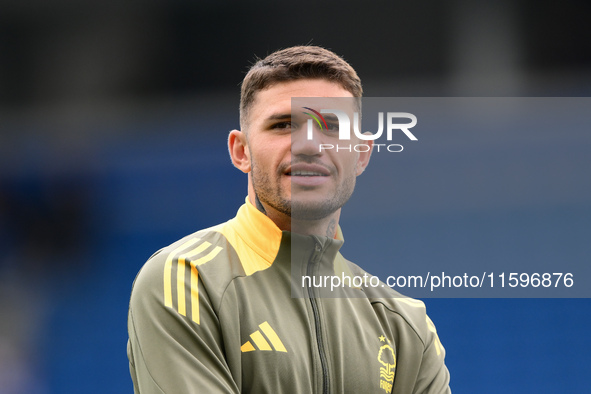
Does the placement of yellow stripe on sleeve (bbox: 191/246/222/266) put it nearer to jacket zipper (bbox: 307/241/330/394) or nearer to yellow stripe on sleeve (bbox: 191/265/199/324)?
yellow stripe on sleeve (bbox: 191/265/199/324)

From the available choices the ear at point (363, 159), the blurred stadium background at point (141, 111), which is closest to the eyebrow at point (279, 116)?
the ear at point (363, 159)

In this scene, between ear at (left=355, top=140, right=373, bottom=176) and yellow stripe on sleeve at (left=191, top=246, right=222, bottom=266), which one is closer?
yellow stripe on sleeve at (left=191, top=246, right=222, bottom=266)

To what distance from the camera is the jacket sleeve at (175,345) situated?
3.48 ft

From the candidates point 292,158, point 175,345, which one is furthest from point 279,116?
point 175,345

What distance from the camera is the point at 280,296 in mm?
1222

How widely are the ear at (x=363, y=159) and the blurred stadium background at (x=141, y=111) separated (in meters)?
1.50

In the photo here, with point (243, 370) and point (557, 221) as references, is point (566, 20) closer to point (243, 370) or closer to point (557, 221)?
point (557, 221)

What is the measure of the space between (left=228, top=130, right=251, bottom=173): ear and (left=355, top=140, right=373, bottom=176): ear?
244 mm

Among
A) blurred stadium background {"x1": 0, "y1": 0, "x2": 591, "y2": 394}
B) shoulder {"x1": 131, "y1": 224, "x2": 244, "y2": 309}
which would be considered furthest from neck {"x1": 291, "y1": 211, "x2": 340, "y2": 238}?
blurred stadium background {"x1": 0, "y1": 0, "x2": 591, "y2": 394}

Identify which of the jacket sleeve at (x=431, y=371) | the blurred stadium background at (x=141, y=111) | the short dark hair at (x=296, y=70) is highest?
the blurred stadium background at (x=141, y=111)

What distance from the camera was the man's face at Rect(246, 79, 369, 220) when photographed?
125 centimetres

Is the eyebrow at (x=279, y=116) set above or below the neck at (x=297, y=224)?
above

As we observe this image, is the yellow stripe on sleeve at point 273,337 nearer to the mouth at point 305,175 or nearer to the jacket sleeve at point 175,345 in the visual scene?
the jacket sleeve at point 175,345

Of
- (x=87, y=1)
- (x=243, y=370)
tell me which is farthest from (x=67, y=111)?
(x=243, y=370)
